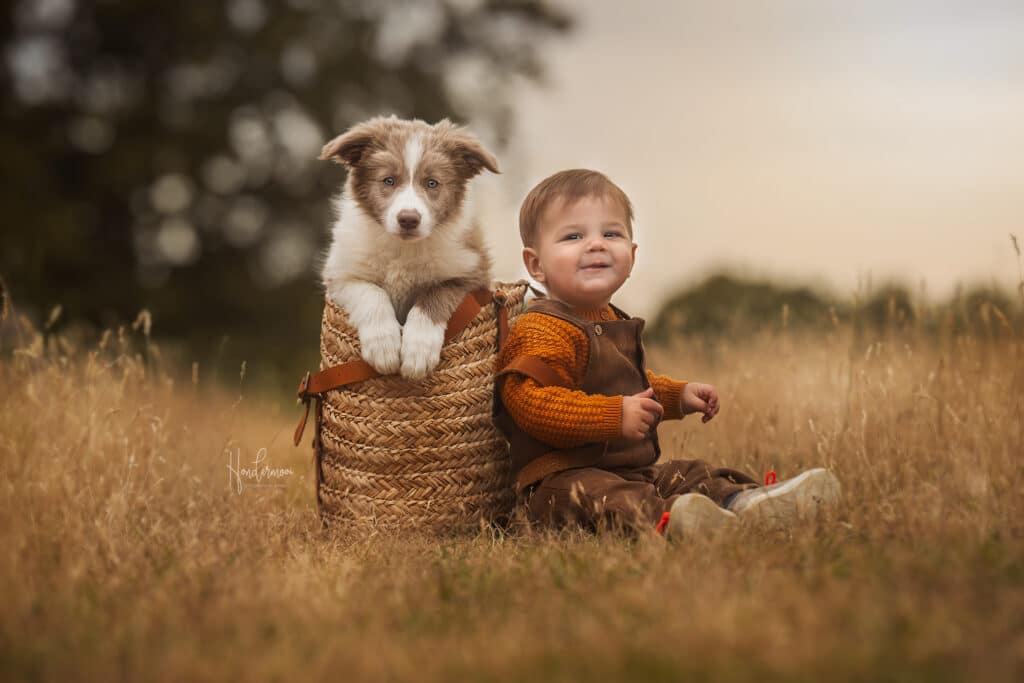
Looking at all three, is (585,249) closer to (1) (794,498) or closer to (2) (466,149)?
(2) (466,149)

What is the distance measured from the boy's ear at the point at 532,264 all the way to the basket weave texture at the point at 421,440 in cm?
29

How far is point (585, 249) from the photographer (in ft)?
12.8

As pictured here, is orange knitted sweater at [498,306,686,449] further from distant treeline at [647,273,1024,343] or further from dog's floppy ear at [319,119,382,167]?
distant treeline at [647,273,1024,343]

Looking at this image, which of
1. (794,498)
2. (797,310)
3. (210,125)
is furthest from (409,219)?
(210,125)

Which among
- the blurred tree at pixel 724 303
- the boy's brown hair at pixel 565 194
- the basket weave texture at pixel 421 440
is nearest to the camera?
the boy's brown hair at pixel 565 194

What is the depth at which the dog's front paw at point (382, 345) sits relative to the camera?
3.92 metres

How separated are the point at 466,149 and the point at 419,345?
0.95 m

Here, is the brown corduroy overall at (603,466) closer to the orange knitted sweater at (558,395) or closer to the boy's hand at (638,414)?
the orange knitted sweater at (558,395)

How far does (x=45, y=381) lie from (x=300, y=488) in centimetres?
165

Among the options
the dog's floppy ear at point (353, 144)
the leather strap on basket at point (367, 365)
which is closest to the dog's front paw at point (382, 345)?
the leather strap on basket at point (367, 365)

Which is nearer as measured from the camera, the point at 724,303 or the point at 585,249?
the point at 585,249

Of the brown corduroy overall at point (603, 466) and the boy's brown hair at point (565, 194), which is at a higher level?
the boy's brown hair at point (565, 194)

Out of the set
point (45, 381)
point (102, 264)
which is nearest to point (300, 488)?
point (45, 381)

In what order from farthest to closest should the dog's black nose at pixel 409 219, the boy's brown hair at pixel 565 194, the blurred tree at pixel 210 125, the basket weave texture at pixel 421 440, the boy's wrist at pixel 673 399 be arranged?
the blurred tree at pixel 210 125 < the boy's wrist at pixel 673 399 < the basket weave texture at pixel 421 440 < the boy's brown hair at pixel 565 194 < the dog's black nose at pixel 409 219
